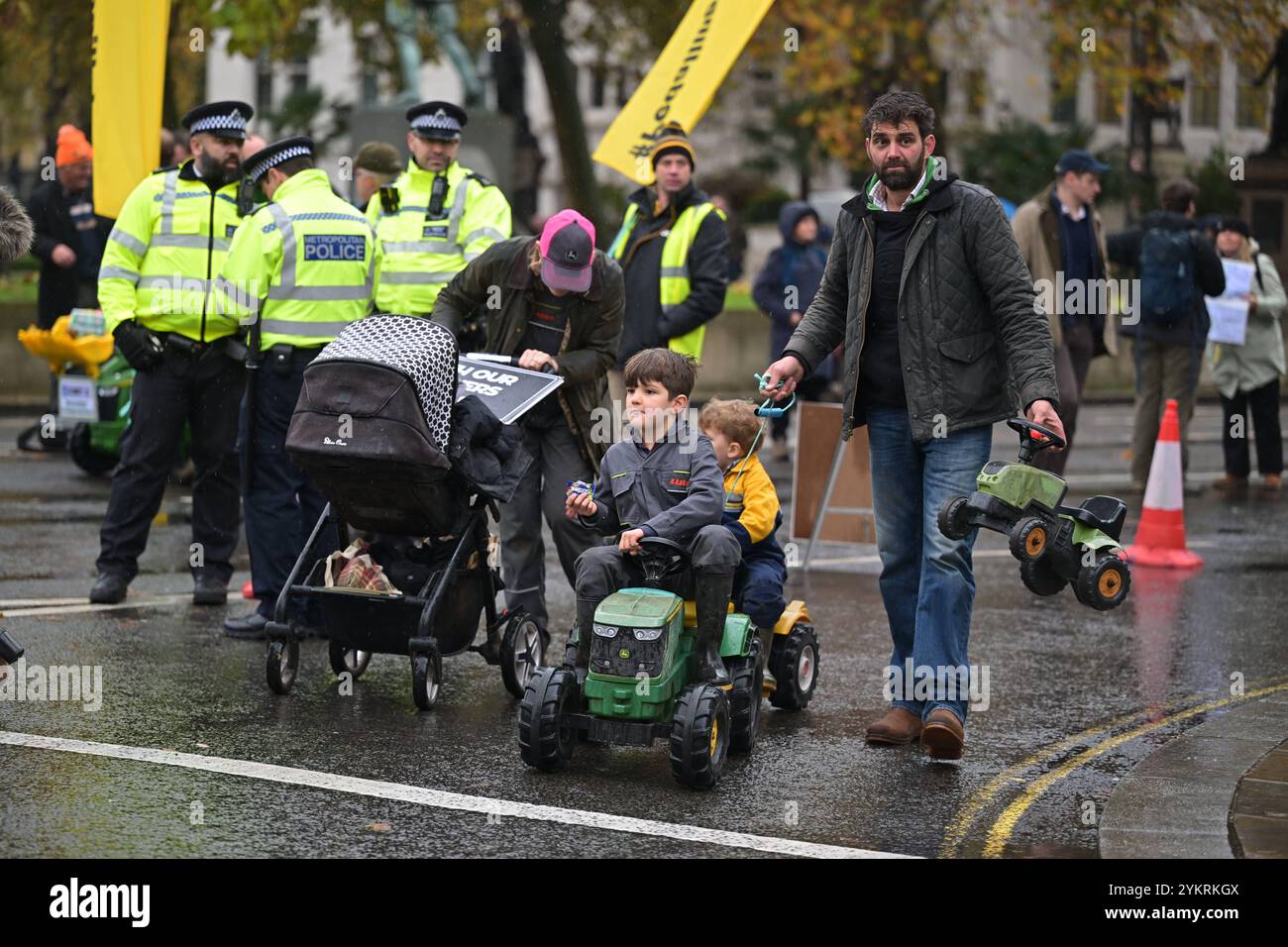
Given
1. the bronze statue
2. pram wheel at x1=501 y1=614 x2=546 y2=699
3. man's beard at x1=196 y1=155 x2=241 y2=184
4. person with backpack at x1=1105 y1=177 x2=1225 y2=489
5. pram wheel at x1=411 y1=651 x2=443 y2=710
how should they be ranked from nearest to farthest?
1. pram wheel at x1=411 y1=651 x2=443 y2=710
2. pram wheel at x1=501 y1=614 x2=546 y2=699
3. man's beard at x1=196 y1=155 x2=241 y2=184
4. person with backpack at x1=1105 y1=177 x2=1225 y2=489
5. the bronze statue

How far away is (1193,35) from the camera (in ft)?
94.9

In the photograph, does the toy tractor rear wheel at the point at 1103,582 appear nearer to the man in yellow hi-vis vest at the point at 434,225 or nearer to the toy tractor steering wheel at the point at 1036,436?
the toy tractor steering wheel at the point at 1036,436

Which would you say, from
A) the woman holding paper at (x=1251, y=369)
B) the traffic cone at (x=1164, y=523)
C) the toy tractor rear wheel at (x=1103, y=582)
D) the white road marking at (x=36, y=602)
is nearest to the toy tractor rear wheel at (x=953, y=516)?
the toy tractor rear wheel at (x=1103, y=582)

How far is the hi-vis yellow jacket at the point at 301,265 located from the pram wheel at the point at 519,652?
184 centimetres

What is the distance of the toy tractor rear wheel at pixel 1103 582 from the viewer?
6566mm

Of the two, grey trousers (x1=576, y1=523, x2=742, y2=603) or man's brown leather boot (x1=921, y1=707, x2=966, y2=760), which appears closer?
grey trousers (x1=576, y1=523, x2=742, y2=603)

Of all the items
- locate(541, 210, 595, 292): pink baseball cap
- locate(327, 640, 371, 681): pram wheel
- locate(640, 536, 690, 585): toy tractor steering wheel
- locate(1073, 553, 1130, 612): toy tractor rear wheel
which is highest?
locate(541, 210, 595, 292): pink baseball cap

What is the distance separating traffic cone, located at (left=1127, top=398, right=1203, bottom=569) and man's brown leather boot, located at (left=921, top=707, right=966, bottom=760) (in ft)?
16.8

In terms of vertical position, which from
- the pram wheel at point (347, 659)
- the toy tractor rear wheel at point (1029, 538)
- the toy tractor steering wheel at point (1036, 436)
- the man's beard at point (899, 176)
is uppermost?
the man's beard at point (899, 176)

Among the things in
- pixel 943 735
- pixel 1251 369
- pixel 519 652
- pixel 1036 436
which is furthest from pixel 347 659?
pixel 1251 369

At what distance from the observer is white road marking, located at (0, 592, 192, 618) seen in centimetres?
920

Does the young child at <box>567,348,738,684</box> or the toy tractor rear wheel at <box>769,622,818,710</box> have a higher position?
the young child at <box>567,348,738,684</box>

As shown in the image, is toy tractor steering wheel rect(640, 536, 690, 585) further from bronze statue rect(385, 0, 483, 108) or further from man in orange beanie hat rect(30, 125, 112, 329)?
bronze statue rect(385, 0, 483, 108)

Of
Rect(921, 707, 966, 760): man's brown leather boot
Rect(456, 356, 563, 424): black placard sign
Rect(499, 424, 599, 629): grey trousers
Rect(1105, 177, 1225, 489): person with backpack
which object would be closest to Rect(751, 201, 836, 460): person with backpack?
Rect(1105, 177, 1225, 489): person with backpack
